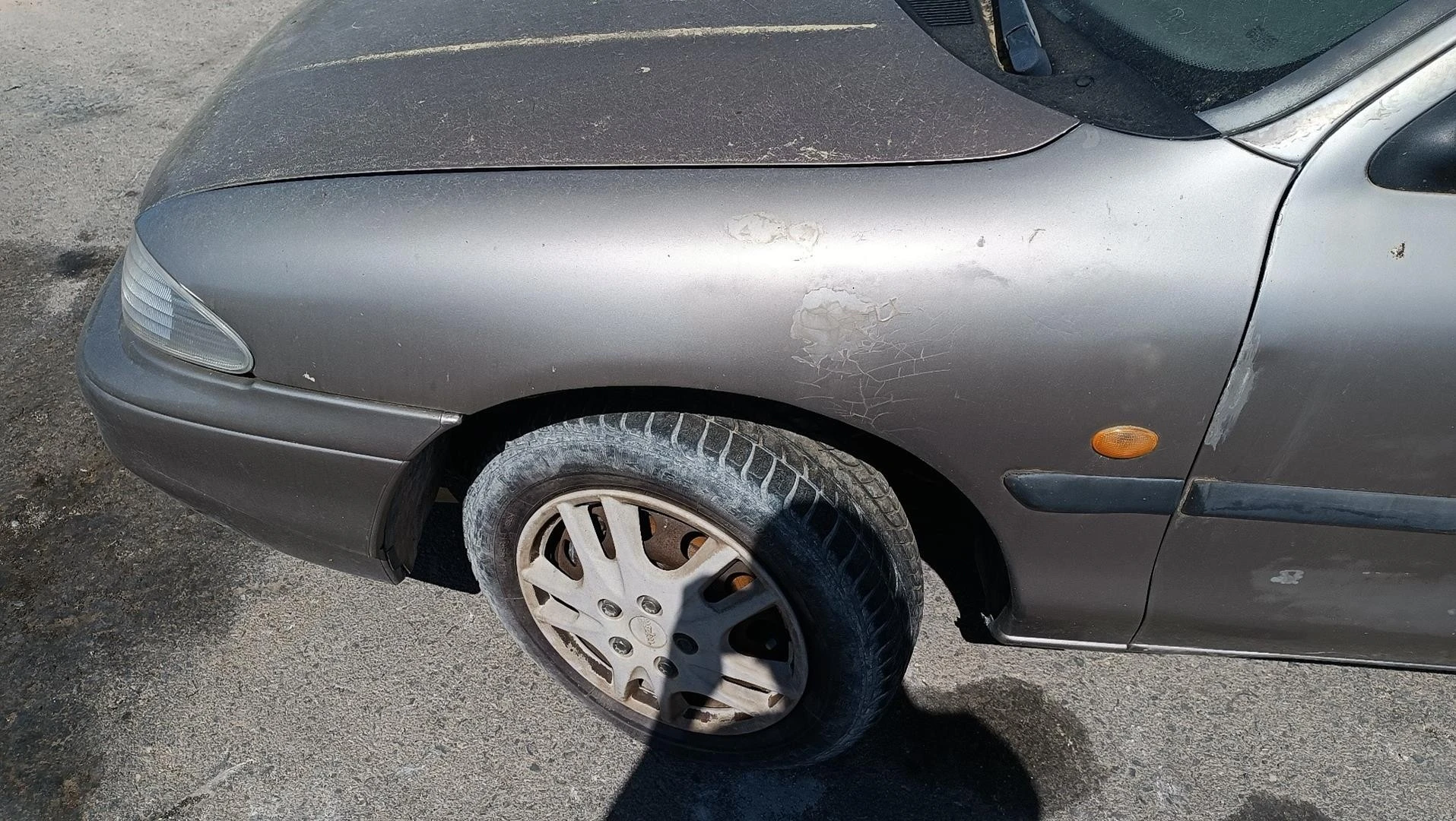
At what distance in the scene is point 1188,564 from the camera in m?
1.64

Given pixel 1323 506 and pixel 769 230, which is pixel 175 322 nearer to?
pixel 769 230

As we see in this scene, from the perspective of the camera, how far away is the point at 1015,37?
1822 mm

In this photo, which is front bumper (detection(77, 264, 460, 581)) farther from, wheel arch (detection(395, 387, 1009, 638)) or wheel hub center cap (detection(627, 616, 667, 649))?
wheel hub center cap (detection(627, 616, 667, 649))

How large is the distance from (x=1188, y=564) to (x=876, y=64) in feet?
3.24

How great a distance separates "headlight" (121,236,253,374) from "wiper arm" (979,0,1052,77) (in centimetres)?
142

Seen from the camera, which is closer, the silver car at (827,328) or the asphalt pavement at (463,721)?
the silver car at (827,328)

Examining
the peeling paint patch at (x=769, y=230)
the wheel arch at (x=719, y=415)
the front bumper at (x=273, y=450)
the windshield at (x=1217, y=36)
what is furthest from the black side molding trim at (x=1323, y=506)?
the front bumper at (x=273, y=450)

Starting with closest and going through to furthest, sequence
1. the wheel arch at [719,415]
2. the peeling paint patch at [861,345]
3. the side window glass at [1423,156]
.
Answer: the side window glass at [1423,156] → the peeling paint patch at [861,345] → the wheel arch at [719,415]

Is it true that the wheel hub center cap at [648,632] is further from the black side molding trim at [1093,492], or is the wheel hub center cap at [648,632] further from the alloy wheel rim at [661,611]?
the black side molding trim at [1093,492]

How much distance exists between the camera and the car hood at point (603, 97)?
5.13ft

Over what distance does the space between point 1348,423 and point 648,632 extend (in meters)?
1.21

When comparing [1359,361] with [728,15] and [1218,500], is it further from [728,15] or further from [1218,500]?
[728,15]

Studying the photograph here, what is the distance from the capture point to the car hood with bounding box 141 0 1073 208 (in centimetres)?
156

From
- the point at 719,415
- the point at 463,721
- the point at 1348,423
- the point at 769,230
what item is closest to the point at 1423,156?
the point at 1348,423
